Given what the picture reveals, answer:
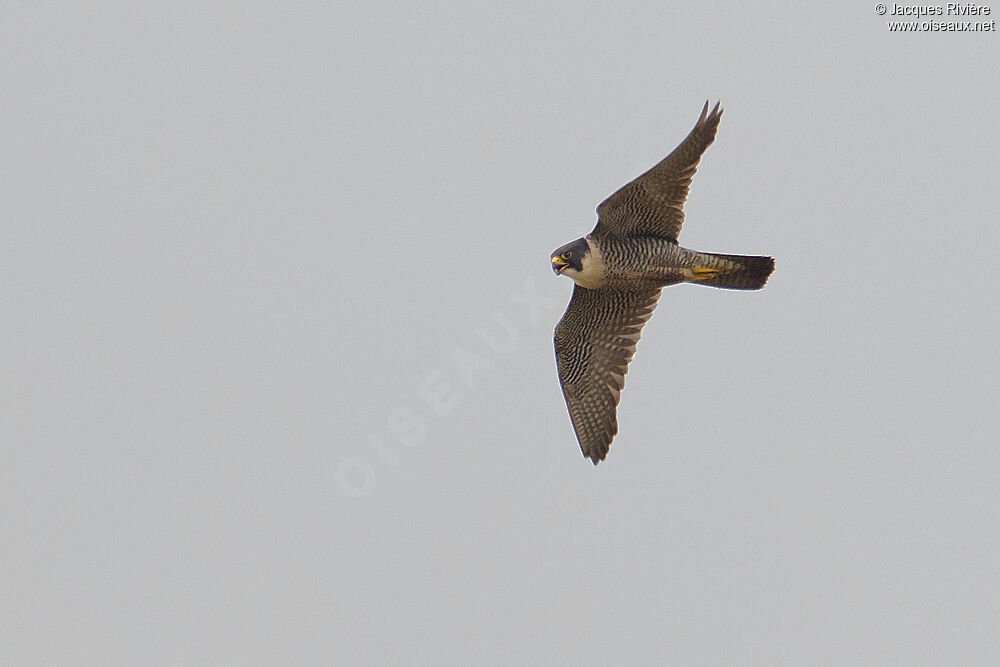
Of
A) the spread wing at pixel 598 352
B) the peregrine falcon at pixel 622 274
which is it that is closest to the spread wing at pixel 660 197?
the peregrine falcon at pixel 622 274

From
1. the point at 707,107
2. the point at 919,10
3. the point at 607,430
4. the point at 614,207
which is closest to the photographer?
the point at 707,107

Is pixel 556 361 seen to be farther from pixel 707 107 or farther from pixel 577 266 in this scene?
pixel 707 107

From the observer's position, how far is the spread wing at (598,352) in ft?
57.5

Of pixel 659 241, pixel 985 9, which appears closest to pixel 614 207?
pixel 659 241

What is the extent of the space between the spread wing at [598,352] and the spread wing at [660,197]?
1.18 metres

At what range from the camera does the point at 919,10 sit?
2445 centimetres

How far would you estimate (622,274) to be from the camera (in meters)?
16.7

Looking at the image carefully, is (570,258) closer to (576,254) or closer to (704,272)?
(576,254)

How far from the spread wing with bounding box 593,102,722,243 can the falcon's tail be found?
1.43 feet

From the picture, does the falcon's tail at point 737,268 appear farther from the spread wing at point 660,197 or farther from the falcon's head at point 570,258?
the falcon's head at point 570,258

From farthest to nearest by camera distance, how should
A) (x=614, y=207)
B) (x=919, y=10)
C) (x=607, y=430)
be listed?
1. (x=919, y=10)
2. (x=607, y=430)
3. (x=614, y=207)

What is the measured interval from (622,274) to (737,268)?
125cm

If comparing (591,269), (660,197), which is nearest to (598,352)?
(591,269)

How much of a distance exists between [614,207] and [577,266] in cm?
78
